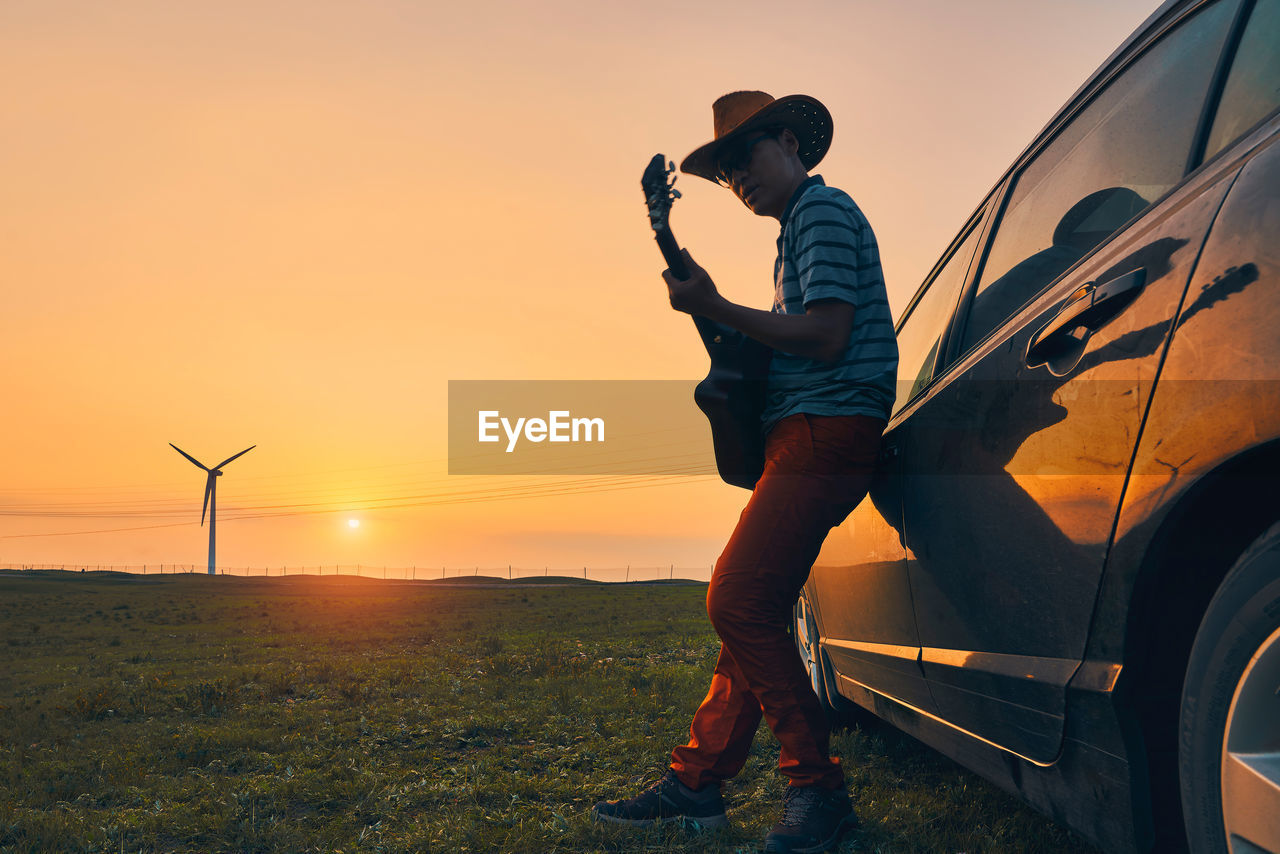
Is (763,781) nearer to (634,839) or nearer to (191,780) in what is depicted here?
(634,839)

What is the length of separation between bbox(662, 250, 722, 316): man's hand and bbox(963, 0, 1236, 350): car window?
2.60 ft

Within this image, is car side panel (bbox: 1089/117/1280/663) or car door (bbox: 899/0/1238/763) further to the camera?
car door (bbox: 899/0/1238/763)

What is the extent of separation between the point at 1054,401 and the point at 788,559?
124cm

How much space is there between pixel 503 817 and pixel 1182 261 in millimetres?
3132

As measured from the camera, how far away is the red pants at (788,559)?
286 centimetres

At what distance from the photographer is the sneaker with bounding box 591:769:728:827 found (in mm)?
3215

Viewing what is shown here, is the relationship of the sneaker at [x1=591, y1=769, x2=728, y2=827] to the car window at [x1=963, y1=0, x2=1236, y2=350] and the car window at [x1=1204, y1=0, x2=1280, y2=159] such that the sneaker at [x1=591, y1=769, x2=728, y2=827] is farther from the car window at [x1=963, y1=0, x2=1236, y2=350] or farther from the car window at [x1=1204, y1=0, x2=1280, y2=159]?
the car window at [x1=1204, y1=0, x2=1280, y2=159]

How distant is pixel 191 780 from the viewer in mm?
4602

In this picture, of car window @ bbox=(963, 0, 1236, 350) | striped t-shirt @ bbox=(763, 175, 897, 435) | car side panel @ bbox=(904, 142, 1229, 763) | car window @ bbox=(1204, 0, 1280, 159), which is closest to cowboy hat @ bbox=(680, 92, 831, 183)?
striped t-shirt @ bbox=(763, 175, 897, 435)

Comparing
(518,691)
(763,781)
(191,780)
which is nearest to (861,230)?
(763,781)

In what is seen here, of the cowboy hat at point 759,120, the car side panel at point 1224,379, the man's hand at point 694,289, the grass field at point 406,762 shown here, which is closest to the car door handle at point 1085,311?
the car side panel at point 1224,379

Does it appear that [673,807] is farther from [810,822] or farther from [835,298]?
[835,298]

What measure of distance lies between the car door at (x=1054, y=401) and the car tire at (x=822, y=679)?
178 cm

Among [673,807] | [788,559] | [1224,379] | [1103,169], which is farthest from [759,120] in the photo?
[673,807]
